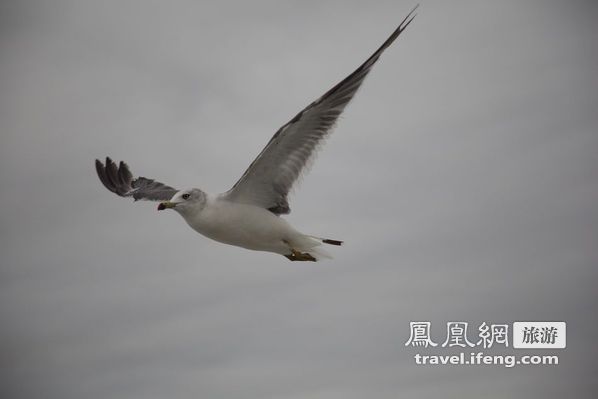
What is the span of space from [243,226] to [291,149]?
83cm

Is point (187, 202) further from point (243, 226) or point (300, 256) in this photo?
point (300, 256)

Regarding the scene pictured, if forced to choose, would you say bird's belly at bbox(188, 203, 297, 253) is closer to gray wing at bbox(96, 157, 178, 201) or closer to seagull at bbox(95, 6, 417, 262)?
seagull at bbox(95, 6, 417, 262)

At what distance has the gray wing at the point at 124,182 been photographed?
34.5 ft

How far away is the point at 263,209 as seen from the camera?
8.36 metres

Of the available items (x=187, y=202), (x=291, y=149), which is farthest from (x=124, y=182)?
(x=291, y=149)

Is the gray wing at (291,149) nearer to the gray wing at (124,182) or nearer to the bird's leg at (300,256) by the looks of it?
the bird's leg at (300,256)

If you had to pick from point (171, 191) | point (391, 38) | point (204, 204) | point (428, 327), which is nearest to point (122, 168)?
point (171, 191)

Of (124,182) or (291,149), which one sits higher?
(124,182)

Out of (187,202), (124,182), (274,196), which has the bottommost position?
(187,202)

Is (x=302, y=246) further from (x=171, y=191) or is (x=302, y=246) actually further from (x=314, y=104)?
(x=171, y=191)

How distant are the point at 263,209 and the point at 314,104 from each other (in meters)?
1.22

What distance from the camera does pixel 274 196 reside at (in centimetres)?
845

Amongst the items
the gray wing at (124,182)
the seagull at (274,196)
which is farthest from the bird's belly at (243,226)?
the gray wing at (124,182)

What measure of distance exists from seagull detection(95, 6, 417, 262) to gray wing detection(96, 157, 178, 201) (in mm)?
Result: 2035
